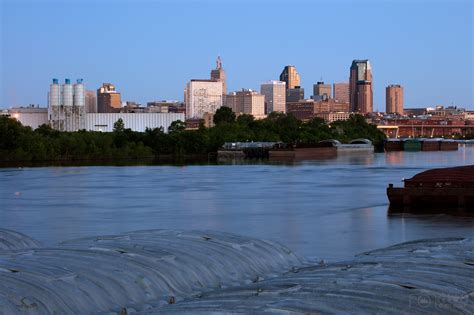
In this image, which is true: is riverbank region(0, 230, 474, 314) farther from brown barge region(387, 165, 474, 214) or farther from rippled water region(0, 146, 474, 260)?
brown barge region(387, 165, 474, 214)

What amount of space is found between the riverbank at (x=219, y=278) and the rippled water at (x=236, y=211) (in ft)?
30.5

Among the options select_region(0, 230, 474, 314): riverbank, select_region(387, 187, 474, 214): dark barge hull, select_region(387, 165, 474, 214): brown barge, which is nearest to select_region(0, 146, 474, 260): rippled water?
select_region(387, 187, 474, 214): dark barge hull

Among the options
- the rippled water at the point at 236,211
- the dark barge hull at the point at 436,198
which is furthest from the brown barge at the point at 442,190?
the rippled water at the point at 236,211

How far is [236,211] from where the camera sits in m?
57.1

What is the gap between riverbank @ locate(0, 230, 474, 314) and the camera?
1598 centimetres

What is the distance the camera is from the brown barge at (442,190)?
52.8 metres

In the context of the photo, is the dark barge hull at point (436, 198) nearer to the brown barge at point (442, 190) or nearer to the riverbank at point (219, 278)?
the brown barge at point (442, 190)

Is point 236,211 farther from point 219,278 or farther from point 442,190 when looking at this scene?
point 219,278

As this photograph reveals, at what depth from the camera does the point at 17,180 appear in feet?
324

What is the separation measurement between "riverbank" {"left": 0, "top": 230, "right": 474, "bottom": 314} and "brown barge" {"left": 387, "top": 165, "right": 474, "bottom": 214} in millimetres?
25599

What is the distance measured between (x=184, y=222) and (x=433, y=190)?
49.4 feet

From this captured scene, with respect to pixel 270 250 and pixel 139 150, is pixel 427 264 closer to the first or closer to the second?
pixel 270 250

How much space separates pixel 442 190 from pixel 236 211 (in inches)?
505

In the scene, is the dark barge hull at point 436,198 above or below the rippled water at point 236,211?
above
